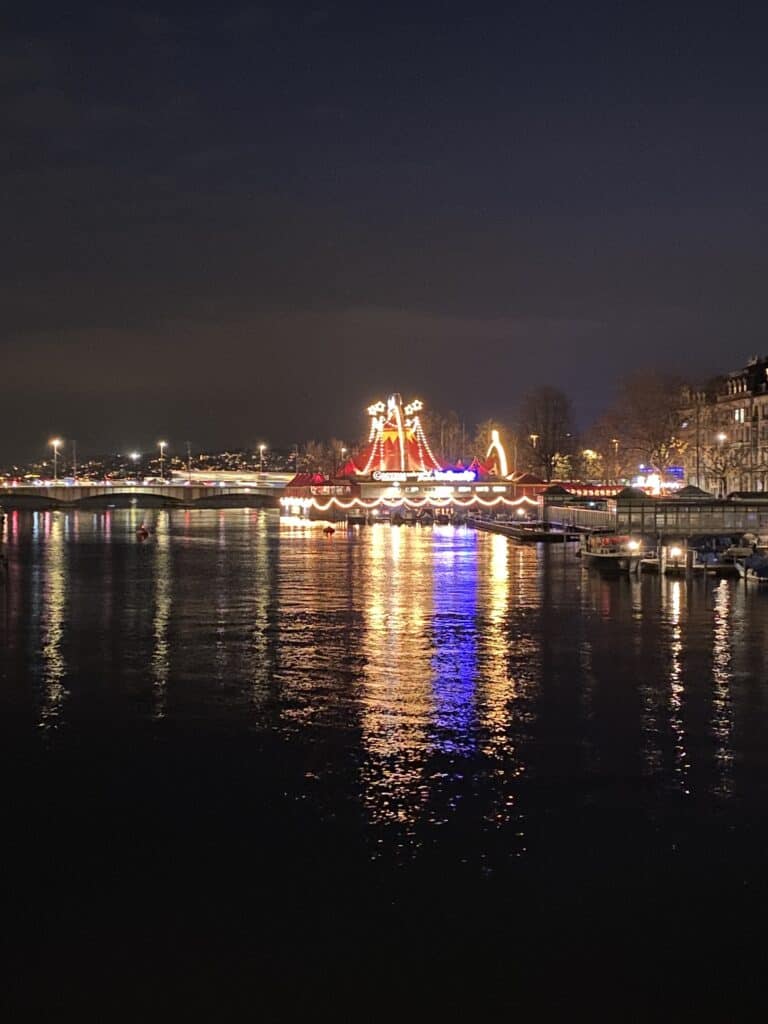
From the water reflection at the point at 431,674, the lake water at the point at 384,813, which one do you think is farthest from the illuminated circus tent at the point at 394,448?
the lake water at the point at 384,813

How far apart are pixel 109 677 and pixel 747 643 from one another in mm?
17094

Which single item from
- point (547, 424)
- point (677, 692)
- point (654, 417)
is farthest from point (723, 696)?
point (547, 424)

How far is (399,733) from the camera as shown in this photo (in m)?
22.3

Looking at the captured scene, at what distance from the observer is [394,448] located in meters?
160

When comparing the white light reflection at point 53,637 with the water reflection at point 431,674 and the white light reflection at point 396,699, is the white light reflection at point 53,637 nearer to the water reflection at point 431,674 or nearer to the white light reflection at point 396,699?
the water reflection at point 431,674

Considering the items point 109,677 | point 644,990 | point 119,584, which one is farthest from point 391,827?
point 119,584

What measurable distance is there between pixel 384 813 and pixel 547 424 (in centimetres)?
Answer: 12656

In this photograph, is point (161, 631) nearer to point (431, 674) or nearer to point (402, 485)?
point (431, 674)

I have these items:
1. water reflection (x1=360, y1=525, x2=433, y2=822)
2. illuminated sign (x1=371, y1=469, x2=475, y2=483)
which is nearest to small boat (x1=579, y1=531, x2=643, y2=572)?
water reflection (x1=360, y1=525, x2=433, y2=822)

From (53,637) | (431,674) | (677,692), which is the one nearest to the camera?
(677,692)

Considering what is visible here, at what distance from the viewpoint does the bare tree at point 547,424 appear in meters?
141

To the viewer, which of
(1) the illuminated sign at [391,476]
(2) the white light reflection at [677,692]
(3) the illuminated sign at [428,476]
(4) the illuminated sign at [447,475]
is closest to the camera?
(2) the white light reflection at [677,692]

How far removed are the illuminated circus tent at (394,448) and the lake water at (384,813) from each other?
12061 centimetres

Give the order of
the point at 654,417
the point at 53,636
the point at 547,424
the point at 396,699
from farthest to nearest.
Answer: the point at 547,424 → the point at 654,417 → the point at 53,636 → the point at 396,699
